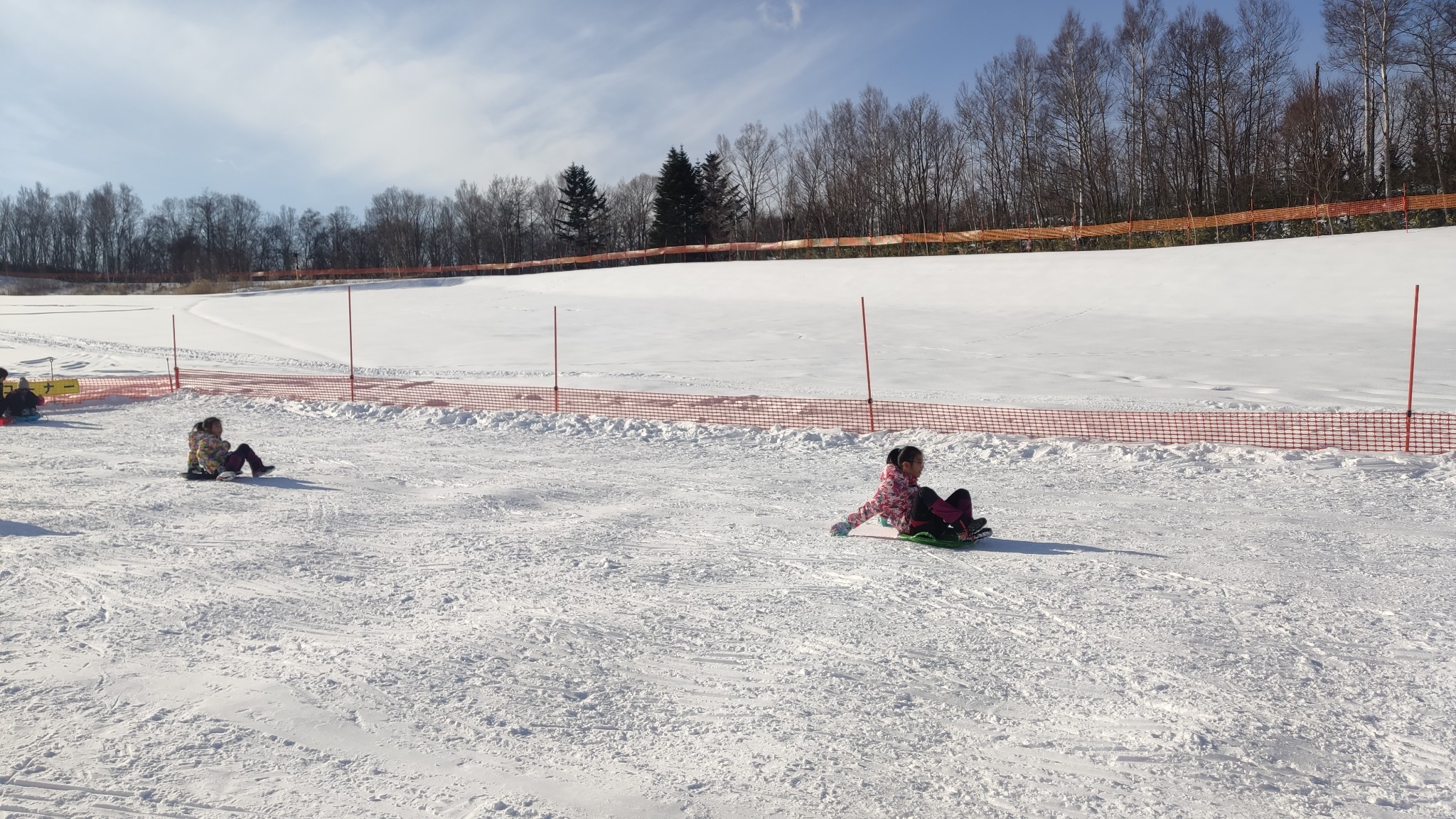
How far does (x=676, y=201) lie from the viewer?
62125 millimetres

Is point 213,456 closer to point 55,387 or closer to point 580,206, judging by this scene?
point 55,387

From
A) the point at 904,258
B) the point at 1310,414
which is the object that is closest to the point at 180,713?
the point at 1310,414

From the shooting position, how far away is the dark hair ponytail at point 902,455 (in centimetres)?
729

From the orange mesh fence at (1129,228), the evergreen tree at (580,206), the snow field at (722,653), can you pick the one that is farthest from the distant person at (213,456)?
the evergreen tree at (580,206)

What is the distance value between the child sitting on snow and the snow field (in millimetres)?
189

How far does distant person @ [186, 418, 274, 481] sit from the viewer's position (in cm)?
984

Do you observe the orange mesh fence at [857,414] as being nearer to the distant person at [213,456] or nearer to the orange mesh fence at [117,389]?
the orange mesh fence at [117,389]

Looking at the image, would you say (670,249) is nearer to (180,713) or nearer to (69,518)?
(69,518)

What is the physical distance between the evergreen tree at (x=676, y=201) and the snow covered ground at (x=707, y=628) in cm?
5002

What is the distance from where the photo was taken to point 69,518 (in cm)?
789

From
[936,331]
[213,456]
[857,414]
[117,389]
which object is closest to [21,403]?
[117,389]

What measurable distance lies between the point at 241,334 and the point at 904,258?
25055 mm

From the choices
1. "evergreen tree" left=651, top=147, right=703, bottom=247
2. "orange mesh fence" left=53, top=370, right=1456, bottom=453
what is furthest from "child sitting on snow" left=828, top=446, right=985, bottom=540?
"evergreen tree" left=651, top=147, right=703, bottom=247

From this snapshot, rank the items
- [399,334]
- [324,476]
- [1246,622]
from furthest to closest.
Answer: [399,334], [324,476], [1246,622]
